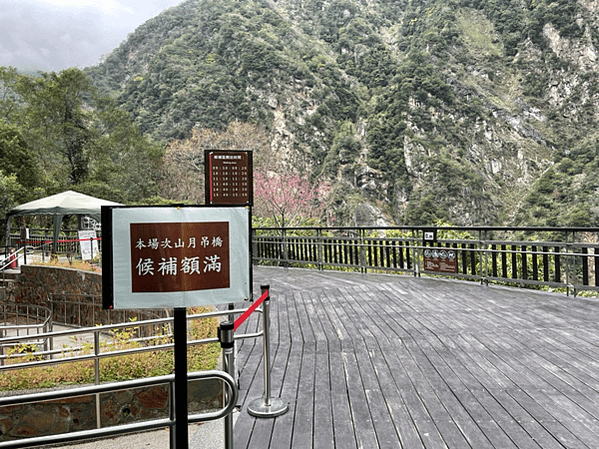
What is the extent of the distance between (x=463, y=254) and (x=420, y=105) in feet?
173

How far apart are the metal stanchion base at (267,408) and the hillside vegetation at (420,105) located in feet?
137

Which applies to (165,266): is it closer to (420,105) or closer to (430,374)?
(430,374)

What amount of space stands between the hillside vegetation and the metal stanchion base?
1643 inches

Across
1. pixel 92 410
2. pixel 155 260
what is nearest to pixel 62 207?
pixel 92 410

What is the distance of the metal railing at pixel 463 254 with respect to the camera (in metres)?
7.58

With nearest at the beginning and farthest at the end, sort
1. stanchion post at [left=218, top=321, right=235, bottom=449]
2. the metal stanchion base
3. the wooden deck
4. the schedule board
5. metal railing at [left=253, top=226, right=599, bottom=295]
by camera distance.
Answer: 1. stanchion post at [left=218, top=321, right=235, bottom=449]
2. the wooden deck
3. the metal stanchion base
4. metal railing at [left=253, top=226, right=599, bottom=295]
5. the schedule board

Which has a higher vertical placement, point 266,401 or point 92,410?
point 266,401

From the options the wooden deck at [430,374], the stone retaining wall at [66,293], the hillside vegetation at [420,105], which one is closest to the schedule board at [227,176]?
the wooden deck at [430,374]

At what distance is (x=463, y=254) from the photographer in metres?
9.15

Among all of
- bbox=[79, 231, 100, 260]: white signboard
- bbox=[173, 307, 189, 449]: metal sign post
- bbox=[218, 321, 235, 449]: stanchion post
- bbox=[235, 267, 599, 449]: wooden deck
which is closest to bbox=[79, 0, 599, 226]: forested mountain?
bbox=[79, 231, 100, 260]: white signboard

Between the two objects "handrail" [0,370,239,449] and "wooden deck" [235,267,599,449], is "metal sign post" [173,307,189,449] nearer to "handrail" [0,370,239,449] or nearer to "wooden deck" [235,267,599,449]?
"handrail" [0,370,239,449]

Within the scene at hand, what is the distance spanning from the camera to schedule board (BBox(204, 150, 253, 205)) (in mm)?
7969

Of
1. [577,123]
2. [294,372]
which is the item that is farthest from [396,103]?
[294,372]

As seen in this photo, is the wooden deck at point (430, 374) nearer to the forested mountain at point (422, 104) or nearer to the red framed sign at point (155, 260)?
the red framed sign at point (155, 260)
